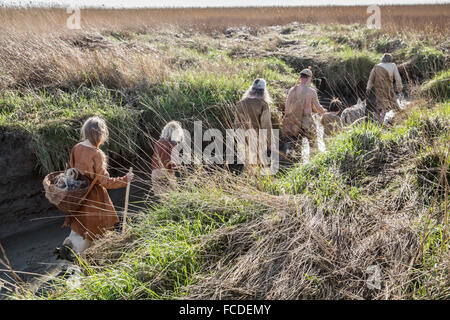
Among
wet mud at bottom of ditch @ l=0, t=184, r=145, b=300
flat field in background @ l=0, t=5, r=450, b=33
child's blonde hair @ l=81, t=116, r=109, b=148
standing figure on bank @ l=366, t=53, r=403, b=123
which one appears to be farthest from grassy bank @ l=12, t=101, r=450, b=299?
flat field in background @ l=0, t=5, r=450, b=33

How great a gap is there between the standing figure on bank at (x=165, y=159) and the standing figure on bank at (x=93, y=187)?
32cm

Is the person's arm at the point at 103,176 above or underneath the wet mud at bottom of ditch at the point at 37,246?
above

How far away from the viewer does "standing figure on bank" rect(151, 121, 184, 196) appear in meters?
3.95

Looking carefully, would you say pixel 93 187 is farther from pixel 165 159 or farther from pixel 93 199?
pixel 165 159

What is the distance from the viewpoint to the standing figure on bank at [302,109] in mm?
5461

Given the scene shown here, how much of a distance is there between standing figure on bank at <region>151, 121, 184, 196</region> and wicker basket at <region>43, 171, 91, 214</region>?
2.39 feet

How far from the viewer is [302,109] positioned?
5.53 meters

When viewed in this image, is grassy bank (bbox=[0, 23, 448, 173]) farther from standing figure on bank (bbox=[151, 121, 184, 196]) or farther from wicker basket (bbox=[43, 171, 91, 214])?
wicker basket (bbox=[43, 171, 91, 214])

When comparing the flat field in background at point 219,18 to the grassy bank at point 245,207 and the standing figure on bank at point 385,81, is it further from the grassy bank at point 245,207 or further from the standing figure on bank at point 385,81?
the standing figure on bank at point 385,81

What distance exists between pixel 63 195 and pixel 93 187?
0.35 m

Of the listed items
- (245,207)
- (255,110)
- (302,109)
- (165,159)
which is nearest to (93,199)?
(165,159)

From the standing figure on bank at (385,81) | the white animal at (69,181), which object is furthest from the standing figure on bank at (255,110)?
the standing figure on bank at (385,81)
